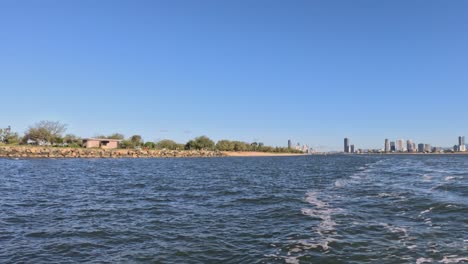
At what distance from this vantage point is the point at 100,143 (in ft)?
491

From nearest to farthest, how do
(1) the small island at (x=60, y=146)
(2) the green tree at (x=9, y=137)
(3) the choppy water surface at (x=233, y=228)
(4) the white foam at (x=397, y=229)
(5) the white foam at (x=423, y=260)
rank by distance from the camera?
(5) the white foam at (x=423, y=260)
(3) the choppy water surface at (x=233, y=228)
(4) the white foam at (x=397, y=229)
(1) the small island at (x=60, y=146)
(2) the green tree at (x=9, y=137)

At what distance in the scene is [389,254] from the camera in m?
10.5

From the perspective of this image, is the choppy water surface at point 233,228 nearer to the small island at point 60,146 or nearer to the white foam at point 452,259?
the white foam at point 452,259

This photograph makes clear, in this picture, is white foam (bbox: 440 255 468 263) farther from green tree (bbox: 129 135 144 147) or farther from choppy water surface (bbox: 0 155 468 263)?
green tree (bbox: 129 135 144 147)

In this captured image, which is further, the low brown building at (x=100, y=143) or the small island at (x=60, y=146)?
the low brown building at (x=100, y=143)

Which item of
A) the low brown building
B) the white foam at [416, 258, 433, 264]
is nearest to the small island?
the low brown building

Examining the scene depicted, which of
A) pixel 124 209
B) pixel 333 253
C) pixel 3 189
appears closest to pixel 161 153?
pixel 3 189

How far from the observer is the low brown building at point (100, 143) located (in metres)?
143

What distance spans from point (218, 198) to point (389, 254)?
43.9ft

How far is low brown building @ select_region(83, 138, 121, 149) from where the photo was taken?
14327 centimetres

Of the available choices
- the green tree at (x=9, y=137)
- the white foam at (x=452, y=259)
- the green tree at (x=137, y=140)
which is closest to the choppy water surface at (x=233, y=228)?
the white foam at (x=452, y=259)

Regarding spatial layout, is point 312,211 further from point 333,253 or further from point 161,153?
point 161,153

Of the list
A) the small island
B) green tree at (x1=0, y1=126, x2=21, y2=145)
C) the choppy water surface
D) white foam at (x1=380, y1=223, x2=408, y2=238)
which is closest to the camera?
the choppy water surface

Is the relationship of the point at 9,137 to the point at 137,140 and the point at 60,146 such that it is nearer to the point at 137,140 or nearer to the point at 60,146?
the point at 60,146
